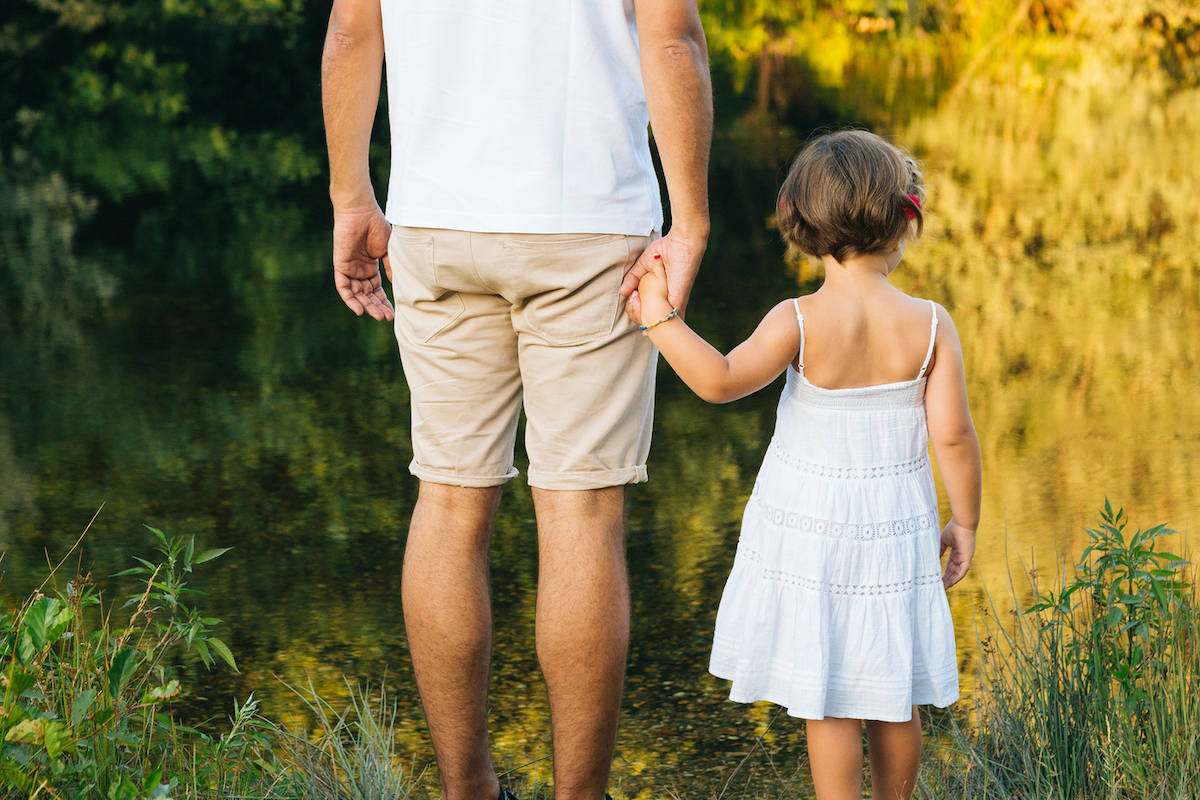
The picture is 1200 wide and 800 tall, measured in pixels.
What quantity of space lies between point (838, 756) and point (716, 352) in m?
0.65

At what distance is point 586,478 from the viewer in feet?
7.78

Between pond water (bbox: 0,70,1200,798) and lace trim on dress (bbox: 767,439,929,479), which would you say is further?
pond water (bbox: 0,70,1200,798)

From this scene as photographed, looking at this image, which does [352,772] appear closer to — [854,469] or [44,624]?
[44,624]

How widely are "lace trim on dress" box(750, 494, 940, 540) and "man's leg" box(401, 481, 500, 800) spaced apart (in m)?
0.48

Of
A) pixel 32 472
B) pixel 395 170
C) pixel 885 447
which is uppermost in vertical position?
pixel 395 170

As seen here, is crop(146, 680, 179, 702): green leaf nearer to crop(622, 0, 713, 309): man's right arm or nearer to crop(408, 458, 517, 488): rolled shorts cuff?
crop(408, 458, 517, 488): rolled shorts cuff

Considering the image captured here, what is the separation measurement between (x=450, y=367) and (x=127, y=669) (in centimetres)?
67

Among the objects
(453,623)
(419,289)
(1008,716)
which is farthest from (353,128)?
(1008,716)

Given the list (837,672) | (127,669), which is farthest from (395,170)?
(837,672)

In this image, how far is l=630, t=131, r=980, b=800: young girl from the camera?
230 cm

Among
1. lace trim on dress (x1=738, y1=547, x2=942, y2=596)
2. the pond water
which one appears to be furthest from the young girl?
the pond water

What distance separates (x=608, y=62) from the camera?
2311 millimetres

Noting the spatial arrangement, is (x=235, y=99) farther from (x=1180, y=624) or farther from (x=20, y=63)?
(x=1180, y=624)

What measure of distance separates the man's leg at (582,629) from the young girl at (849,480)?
175 millimetres
